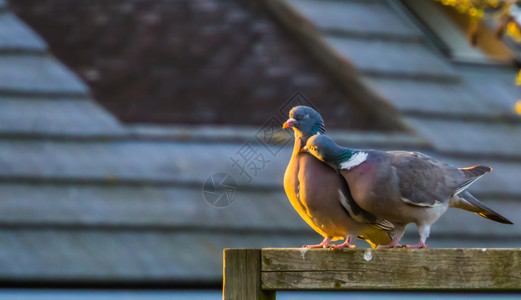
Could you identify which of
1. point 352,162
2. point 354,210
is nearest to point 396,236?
point 354,210

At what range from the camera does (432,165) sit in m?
2.14

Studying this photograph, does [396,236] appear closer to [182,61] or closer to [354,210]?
[354,210]

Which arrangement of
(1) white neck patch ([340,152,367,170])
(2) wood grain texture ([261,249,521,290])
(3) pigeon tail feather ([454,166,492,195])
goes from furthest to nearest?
(3) pigeon tail feather ([454,166,492,195])
(1) white neck patch ([340,152,367,170])
(2) wood grain texture ([261,249,521,290])

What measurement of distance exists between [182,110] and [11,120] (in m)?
1.31

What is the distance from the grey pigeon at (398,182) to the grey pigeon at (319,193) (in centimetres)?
3

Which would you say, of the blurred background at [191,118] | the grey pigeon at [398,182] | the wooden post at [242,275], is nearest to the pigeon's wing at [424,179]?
the grey pigeon at [398,182]

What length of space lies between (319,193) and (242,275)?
0.29m

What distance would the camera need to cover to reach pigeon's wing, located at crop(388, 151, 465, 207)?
2.07 metres

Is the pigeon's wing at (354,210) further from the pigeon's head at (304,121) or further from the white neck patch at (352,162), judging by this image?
the pigeon's head at (304,121)

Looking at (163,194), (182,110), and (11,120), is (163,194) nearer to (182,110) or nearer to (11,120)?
(182,110)

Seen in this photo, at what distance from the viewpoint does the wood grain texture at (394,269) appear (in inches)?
75.9

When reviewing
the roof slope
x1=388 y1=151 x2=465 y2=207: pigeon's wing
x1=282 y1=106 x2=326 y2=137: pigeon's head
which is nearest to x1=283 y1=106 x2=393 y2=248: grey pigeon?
x1=282 y1=106 x2=326 y2=137: pigeon's head

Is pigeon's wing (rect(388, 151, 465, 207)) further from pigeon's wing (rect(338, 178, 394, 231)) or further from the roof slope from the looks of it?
the roof slope

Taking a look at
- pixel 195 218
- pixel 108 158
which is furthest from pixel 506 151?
pixel 108 158
